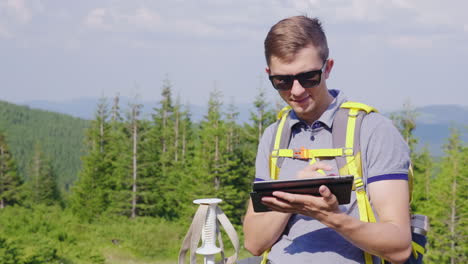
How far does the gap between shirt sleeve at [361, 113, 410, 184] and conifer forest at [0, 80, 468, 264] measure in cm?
1749

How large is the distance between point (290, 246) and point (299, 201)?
0.46 m

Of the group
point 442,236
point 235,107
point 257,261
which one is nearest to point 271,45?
point 257,261

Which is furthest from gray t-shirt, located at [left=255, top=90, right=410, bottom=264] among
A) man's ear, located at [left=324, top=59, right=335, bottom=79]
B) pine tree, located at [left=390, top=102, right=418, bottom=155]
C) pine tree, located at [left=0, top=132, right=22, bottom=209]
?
pine tree, located at [left=0, top=132, right=22, bottom=209]

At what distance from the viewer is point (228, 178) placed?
35.5 m

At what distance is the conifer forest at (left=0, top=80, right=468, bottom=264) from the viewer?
2411cm

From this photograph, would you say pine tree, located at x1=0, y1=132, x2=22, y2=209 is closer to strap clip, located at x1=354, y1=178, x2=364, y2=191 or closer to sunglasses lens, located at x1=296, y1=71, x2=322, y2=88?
sunglasses lens, located at x1=296, y1=71, x2=322, y2=88

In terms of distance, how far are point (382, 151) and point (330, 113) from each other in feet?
1.06

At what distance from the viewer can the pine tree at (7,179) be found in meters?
47.1

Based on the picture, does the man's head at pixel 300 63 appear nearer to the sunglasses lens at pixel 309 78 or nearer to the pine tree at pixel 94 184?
the sunglasses lens at pixel 309 78

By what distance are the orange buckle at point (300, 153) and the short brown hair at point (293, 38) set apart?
418mm

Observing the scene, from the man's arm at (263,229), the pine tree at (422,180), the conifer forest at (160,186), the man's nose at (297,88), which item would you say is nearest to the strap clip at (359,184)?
the man's arm at (263,229)

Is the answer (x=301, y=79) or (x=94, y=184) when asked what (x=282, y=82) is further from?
(x=94, y=184)

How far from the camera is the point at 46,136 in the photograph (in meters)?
139

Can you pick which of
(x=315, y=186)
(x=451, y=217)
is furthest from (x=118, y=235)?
(x=315, y=186)
